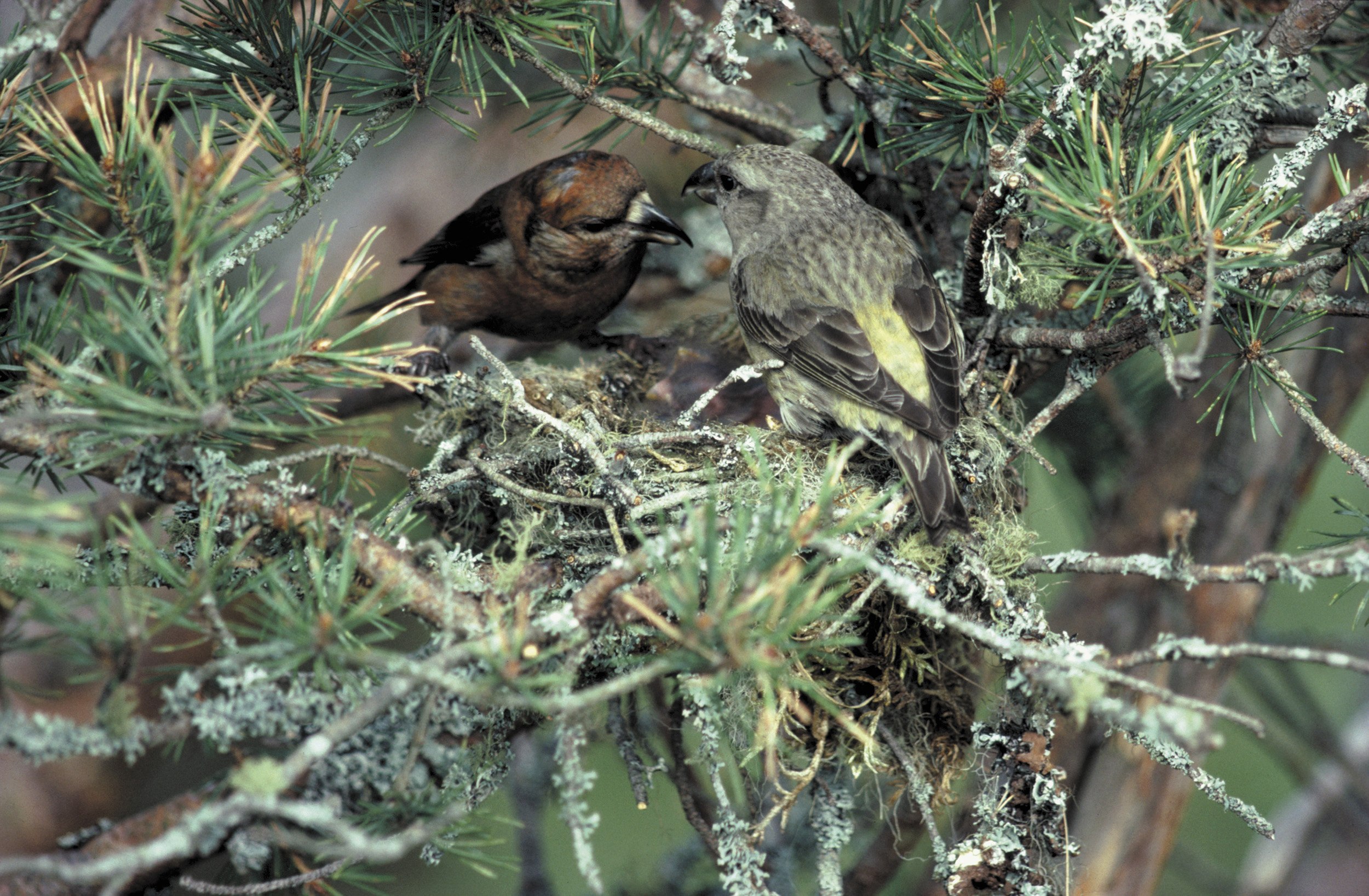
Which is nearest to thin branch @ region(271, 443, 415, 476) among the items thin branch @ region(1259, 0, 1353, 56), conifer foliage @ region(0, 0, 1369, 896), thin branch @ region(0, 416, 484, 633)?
conifer foliage @ region(0, 0, 1369, 896)

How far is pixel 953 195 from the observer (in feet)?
11.1

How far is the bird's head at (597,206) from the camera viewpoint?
4.02 m

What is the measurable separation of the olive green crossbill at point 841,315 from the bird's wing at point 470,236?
2.93 ft

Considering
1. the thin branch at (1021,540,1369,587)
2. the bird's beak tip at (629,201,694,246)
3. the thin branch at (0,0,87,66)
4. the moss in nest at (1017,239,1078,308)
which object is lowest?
the bird's beak tip at (629,201,694,246)

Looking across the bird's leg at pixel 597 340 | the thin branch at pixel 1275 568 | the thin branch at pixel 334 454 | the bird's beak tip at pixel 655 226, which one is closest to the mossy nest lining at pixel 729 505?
the thin branch at pixel 334 454

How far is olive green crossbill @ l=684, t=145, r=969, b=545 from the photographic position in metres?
3.05

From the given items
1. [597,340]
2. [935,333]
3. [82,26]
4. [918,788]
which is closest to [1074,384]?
[935,333]

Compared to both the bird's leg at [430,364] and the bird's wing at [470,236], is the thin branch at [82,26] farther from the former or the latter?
the bird's wing at [470,236]

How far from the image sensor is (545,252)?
13.8ft

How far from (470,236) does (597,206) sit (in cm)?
74

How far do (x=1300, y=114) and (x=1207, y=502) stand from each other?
5.45 ft

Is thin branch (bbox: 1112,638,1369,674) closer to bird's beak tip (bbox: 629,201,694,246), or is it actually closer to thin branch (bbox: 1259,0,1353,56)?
thin branch (bbox: 1259,0,1353,56)

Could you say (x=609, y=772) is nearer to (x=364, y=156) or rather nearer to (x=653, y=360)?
(x=653, y=360)

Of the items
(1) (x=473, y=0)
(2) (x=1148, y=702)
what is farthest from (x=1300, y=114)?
(1) (x=473, y=0)
